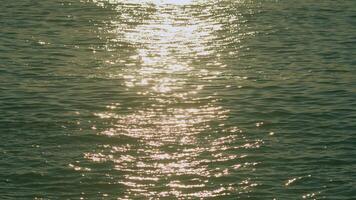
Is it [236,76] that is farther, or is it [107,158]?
[236,76]

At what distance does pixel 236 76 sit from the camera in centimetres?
3991

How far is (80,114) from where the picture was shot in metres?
34.7

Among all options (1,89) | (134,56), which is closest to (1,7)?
(134,56)

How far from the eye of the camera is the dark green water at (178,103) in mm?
28328

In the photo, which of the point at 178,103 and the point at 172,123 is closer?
the point at 172,123

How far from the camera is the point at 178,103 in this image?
36.4 meters

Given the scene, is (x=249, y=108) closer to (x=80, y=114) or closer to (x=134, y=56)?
(x=80, y=114)

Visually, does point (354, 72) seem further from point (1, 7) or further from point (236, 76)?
point (1, 7)

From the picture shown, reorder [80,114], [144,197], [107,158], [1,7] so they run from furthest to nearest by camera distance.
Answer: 1. [1,7]
2. [80,114]
3. [107,158]
4. [144,197]

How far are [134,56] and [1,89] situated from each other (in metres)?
8.08

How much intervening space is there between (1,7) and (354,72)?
23696 mm

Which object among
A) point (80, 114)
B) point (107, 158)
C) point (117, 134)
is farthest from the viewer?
point (80, 114)

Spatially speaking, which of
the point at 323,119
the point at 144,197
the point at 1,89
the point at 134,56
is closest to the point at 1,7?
the point at 134,56

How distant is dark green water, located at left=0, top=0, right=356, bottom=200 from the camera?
2833 centimetres
